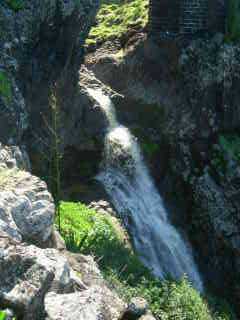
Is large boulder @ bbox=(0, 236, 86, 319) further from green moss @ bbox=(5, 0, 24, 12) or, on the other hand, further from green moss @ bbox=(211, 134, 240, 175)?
green moss @ bbox=(211, 134, 240, 175)

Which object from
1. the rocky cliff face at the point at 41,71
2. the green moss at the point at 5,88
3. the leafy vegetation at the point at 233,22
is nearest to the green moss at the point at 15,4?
the rocky cliff face at the point at 41,71

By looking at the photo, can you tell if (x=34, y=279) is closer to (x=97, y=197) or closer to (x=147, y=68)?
(x=97, y=197)

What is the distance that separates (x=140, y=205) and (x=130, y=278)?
306 inches

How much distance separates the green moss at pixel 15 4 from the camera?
60.1 feet

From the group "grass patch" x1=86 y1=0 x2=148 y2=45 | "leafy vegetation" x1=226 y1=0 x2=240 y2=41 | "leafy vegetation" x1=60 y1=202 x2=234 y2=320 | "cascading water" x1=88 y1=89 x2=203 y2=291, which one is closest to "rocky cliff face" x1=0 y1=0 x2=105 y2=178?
"cascading water" x1=88 y1=89 x2=203 y2=291

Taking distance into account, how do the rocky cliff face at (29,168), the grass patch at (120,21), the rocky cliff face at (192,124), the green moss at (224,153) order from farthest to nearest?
the grass patch at (120,21)
the green moss at (224,153)
the rocky cliff face at (192,124)
the rocky cliff face at (29,168)

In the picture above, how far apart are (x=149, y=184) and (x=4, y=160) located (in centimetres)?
1172

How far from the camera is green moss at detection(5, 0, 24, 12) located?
60.1ft

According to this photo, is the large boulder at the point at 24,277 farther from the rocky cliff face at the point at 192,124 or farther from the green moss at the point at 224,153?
the green moss at the point at 224,153

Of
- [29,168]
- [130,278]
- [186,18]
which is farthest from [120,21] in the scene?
[130,278]

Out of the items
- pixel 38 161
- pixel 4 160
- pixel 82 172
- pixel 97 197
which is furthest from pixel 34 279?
pixel 82 172

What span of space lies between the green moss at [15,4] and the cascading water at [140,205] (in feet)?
23.4

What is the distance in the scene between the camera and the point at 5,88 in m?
16.6

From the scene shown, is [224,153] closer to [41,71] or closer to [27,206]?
[41,71]
